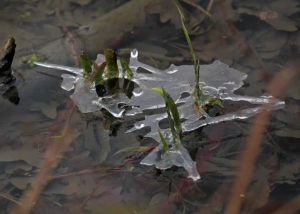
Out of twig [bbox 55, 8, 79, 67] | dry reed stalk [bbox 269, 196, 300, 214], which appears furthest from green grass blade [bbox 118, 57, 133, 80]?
dry reed stalk [bbox 269, 196, 300, 214]

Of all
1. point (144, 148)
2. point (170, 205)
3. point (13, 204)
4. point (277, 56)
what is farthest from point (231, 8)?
point (13, 204)

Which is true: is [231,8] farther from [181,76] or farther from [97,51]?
[97,51]

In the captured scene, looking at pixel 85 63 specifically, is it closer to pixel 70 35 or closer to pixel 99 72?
pixel 99 72

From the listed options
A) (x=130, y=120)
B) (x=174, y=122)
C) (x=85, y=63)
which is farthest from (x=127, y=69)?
(x=174, y=122)

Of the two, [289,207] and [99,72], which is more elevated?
[99,72]

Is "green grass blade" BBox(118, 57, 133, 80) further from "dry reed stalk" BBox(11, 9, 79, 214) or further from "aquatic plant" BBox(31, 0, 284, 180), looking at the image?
"dry reed stalk" BBox(11, 9, 79, 214)

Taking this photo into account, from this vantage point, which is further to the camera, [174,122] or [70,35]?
[70,35]
